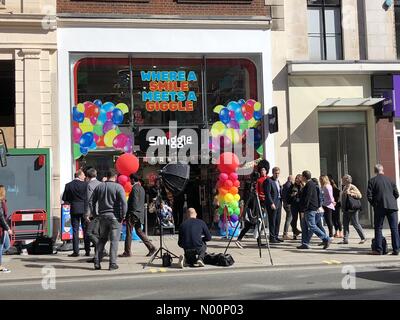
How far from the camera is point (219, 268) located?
1023 centimetres

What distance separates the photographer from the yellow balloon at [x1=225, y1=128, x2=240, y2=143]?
53.2ft

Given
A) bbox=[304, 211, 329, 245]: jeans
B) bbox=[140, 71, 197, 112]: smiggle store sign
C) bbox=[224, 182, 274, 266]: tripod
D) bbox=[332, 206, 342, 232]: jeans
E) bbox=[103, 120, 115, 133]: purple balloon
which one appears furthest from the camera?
bbox=[140, 71, 197, 112]: smiggle store sign

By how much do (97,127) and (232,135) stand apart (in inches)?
156

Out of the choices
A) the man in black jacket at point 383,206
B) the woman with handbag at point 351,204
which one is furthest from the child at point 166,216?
the man in black jacket at point 383,206

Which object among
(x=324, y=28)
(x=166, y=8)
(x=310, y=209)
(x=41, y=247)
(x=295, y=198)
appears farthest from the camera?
(x=324, y=28)

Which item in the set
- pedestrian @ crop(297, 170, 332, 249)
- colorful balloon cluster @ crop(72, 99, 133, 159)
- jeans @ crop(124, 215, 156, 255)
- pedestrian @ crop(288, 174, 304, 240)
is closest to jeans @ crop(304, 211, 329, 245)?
pedestrian @ crop(297, 170, 332, 249)

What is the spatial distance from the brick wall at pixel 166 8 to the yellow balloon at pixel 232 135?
11.3 feet

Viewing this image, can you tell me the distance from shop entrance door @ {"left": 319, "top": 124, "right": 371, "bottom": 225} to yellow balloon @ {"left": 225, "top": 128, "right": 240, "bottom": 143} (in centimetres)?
282

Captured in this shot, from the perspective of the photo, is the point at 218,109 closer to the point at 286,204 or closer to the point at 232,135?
the point at 232,135

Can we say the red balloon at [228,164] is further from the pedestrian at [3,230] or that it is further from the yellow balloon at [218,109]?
the pedestrian at [3,230]

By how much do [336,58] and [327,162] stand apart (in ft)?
10.8

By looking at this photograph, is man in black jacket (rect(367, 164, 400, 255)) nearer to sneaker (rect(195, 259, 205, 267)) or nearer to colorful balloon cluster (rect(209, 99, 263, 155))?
sneaker (rect(195, 259, 205, 267))

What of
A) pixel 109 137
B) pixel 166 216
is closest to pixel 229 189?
pixel 166 216
